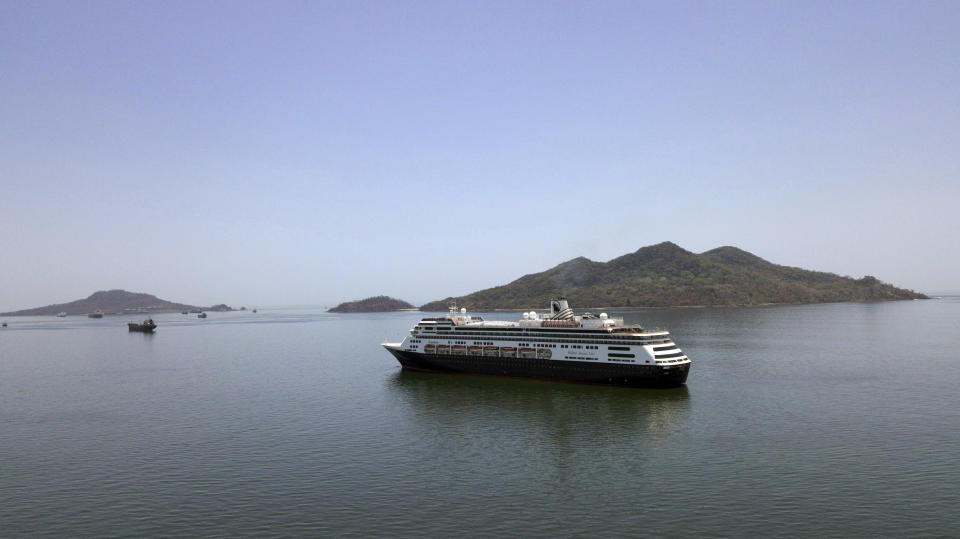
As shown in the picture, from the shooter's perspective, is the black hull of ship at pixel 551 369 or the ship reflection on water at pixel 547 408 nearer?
the ship reflection on water at pixel 547 408

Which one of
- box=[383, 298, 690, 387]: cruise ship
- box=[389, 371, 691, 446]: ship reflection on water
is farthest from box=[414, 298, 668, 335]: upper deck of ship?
box=[389, 371, 691, 446]: ship reflection on water

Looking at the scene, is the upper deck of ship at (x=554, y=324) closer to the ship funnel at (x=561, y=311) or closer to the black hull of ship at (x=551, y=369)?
the ship funnel at (x=561, y=311)

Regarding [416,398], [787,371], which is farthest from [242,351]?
[787,371]

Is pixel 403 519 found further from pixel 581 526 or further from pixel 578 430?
pixel 578 430

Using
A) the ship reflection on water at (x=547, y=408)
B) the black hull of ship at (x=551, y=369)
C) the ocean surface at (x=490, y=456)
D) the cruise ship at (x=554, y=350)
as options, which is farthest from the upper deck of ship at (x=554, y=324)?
the ocean surface at (x=490, y=456)

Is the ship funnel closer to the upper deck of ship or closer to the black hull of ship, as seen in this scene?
the upper deck of ship

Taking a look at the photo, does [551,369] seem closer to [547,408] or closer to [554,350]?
[554,350]

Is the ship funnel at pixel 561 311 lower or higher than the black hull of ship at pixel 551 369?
higher

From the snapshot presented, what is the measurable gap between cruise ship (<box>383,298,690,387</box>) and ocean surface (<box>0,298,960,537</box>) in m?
2.24

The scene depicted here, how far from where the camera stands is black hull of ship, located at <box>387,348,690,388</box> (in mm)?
61434

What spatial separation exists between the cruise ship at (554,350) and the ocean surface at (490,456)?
88.2 inches

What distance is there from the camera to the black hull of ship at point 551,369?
202ft

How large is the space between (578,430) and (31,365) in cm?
11596

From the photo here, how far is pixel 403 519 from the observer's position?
90.2 feet
